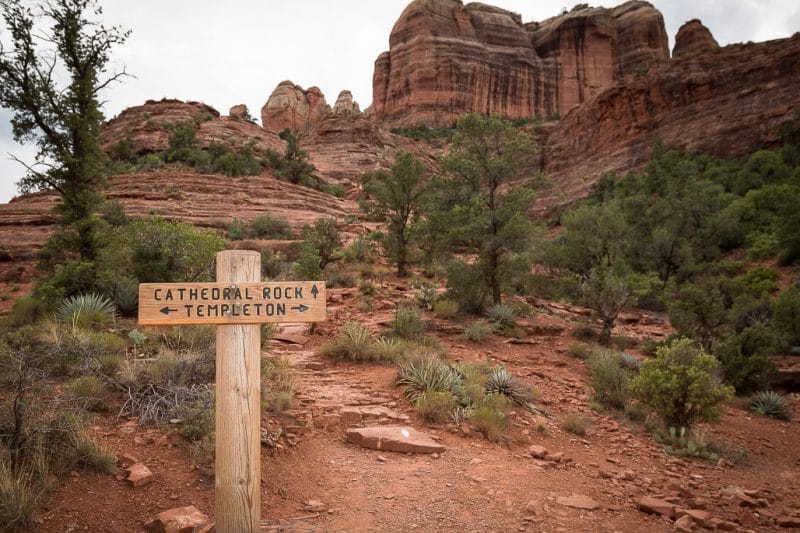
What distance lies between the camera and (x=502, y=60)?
229 feet

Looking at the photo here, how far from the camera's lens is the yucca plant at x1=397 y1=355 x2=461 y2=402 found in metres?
5.99

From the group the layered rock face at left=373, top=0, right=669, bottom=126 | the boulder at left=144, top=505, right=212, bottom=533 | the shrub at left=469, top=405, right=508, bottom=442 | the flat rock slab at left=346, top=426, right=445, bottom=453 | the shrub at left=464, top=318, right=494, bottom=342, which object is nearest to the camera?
the boulder at left=144, top=505, right=212, bottom=533

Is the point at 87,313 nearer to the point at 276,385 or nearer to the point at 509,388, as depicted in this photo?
the point at 276,385

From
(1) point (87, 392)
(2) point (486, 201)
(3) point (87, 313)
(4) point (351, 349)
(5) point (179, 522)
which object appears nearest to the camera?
(5) point (179, 522)

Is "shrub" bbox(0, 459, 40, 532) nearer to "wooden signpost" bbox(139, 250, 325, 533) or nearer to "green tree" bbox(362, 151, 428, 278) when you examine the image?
"wooden signpost" bbox(139, 250, 325, 533)

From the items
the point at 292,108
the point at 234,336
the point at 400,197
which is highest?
the point at 292,108

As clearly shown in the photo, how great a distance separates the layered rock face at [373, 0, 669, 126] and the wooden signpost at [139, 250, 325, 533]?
67.6m

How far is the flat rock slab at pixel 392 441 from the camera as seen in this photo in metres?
4.75

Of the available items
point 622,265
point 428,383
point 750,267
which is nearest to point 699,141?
point 750,267

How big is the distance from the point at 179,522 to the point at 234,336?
4.66 ft

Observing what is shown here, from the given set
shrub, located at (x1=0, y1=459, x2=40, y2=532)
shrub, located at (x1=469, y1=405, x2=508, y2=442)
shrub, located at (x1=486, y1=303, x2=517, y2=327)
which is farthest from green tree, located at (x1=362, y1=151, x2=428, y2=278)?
shrub, located at (x1=0, y1=459, x2=40, y2=532)

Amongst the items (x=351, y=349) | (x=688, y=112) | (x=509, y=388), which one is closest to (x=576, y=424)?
(x=509, y=388)

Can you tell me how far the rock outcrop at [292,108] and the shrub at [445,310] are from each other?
62.3m

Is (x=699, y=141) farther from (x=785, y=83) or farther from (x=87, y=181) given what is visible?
(x=87, y=181)
